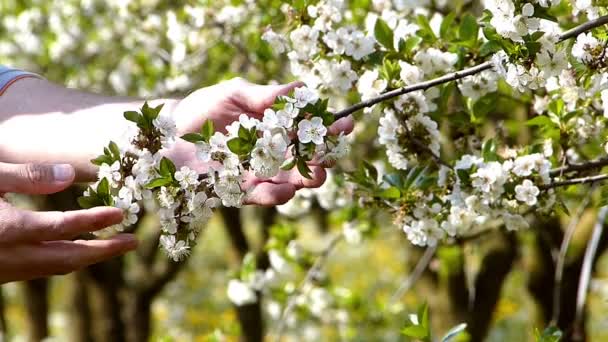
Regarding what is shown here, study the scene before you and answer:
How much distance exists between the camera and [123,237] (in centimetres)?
146

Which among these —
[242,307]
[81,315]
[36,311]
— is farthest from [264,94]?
[36,311]

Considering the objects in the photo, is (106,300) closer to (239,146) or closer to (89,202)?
(89,202)

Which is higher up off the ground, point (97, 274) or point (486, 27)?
point (486, 27)

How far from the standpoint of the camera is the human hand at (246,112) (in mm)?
1588

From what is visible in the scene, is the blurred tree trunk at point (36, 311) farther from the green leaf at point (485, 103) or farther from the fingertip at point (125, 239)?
the fingertip at point (125, 239)

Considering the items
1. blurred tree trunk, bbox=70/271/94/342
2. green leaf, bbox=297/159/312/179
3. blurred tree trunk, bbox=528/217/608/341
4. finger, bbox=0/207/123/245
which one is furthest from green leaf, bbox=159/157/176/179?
blurred tree trunk, bbox=70/271/94/342

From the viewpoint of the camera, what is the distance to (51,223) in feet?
4.59

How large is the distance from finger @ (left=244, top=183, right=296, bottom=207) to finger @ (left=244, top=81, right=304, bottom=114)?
146 millimetres

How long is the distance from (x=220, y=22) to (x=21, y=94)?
163 cm

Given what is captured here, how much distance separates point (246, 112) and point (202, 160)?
0.84 feet

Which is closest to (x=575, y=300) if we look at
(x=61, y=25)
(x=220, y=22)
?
(x=220, y=22)

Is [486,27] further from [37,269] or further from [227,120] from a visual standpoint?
[37,269]

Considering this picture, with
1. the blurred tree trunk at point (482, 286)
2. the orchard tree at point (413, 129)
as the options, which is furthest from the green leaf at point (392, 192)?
the blurred tree trunk at point (482, 286)

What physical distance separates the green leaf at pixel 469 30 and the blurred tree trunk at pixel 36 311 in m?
5.30
